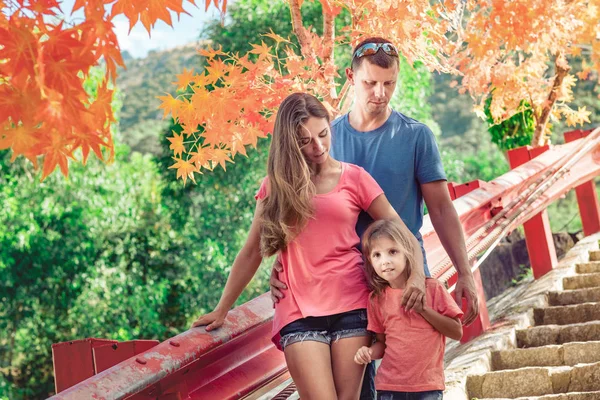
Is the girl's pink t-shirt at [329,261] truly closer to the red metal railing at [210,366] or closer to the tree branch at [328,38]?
the red metal railing at [210,366]

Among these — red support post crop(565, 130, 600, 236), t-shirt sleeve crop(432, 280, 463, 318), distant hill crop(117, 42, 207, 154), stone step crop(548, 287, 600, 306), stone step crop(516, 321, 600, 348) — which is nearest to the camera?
t-shirt sleeve crop(432, 280, 463, 318)

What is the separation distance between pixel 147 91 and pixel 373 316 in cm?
3420

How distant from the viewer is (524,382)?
4.22 metres

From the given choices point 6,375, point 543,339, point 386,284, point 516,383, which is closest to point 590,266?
point 543,339

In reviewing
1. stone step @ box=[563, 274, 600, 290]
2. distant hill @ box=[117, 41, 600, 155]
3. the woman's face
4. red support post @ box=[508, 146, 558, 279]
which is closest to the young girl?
the woman's face

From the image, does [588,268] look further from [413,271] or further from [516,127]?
[413,271]

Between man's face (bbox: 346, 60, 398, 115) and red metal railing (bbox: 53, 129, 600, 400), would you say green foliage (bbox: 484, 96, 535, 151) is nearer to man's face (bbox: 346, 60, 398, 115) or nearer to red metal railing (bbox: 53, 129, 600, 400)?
red metal railing (bbox: 53, 129, 600, 400)

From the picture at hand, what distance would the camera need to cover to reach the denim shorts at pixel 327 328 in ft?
8.27

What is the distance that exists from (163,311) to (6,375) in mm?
3195

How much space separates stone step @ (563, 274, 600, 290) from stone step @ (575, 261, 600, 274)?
16.7 inches

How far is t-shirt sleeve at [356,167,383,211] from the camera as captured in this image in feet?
8.81

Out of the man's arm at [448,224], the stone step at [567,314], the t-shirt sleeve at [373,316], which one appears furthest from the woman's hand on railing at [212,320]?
the stone step at [567,314]

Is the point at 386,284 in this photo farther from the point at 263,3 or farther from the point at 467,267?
the point at 263,3

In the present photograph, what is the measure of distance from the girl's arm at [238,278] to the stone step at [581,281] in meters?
4.02
